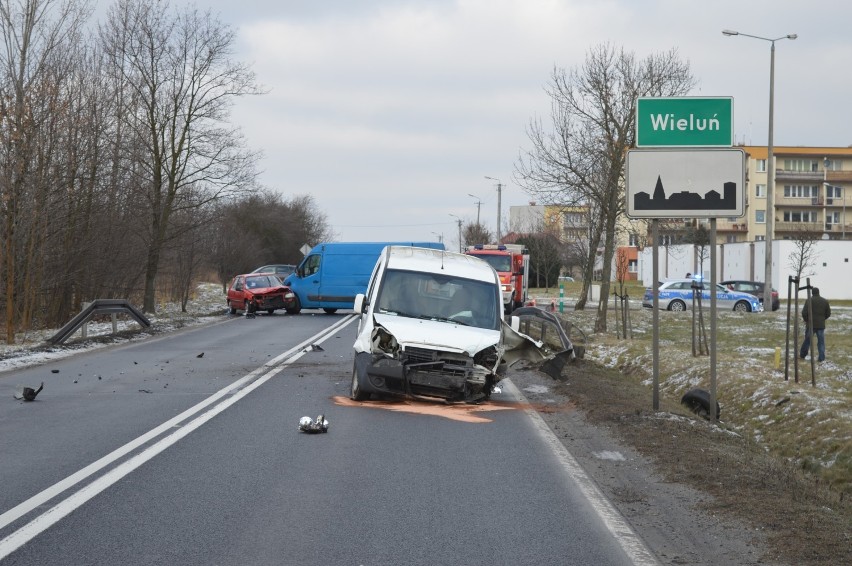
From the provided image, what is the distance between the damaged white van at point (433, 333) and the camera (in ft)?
41.9

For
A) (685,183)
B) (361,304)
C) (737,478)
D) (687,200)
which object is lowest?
(737,478)

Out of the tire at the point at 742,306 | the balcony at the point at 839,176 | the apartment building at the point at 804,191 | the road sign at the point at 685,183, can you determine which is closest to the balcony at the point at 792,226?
the apartment building at the point at 804,191

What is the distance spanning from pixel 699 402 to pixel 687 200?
10.5 ft

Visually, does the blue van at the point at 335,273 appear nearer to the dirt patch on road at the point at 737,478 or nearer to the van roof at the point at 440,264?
the van roof at the point at 440,264

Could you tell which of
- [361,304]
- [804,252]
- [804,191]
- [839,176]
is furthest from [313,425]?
[839,176]

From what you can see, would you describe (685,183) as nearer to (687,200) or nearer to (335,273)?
(687,200)

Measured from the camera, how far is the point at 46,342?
2330 centimetres

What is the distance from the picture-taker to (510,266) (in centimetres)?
4194

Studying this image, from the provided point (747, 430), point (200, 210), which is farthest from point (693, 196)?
point (200, 210)

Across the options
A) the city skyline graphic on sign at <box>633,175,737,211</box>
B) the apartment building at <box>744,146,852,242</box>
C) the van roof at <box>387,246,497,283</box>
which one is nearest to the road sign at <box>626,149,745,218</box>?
the city skyline graphic on sign at <box>633,175,737,211</box>

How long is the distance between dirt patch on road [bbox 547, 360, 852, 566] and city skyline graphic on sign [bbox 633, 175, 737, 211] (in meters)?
2.47

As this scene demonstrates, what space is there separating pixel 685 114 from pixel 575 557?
759cm

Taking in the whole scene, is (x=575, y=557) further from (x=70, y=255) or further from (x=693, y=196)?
(x=70, y=255)

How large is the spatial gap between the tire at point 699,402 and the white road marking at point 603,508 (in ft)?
10.6
